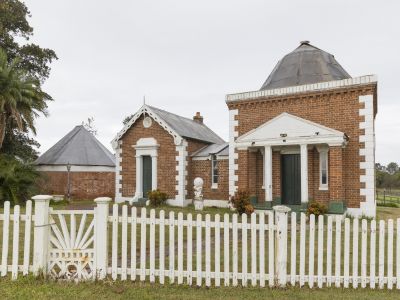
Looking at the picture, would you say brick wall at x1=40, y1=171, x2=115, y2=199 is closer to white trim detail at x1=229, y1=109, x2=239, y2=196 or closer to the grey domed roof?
white trim detail at x1=229, y1=109, x2=239, y2=196

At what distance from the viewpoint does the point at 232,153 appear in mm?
17062

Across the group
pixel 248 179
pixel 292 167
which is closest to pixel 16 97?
pixel 248 179

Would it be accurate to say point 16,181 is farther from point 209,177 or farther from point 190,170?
point 209,177

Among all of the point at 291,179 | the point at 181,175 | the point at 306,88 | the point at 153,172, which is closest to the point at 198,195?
the point at 181,175

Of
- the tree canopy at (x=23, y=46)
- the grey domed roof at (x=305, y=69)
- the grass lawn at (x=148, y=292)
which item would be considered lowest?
the grass lawn at (x=148, y=292)

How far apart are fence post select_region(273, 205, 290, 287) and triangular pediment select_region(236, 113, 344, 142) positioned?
8879 mm

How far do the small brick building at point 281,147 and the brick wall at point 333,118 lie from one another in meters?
0.04

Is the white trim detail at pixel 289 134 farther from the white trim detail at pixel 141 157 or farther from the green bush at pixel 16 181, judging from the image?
the green bush at pixel 16 181

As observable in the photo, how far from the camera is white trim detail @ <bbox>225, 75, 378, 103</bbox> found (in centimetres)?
1410

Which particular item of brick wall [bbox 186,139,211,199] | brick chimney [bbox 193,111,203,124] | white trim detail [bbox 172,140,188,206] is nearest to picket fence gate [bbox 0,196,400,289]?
white trim detail [bbox 172,140,188,206]

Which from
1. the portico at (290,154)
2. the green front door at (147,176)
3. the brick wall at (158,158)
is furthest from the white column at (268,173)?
the green front door at (147,176)

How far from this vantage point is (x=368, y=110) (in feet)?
46.3

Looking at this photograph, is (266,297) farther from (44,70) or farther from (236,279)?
(44,70)

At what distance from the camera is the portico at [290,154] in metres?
13.9
